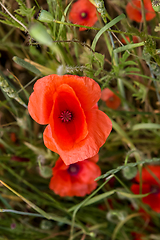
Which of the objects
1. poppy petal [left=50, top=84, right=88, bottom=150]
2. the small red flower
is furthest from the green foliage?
poppy petal [left=50, top=84, right=88, bottom=150]

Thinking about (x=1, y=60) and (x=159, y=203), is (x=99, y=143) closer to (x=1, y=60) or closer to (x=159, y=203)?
(x=159, y=203)

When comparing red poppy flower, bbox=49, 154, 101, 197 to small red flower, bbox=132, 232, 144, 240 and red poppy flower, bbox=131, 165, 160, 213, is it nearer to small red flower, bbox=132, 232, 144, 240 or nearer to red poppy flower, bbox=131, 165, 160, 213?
red poppy flower, bbox=131, 165, 160, 213

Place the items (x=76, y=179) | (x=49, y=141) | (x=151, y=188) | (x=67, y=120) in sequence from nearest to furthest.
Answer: (x=49, y=141), (x=67, y=120), (x=76, y=179), (x=151, y=188)

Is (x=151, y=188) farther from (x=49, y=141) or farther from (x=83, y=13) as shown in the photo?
(x=83, y=13)

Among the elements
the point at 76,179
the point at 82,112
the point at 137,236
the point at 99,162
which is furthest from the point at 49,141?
the point at 137,236

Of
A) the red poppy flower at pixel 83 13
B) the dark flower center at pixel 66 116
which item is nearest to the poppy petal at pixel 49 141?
the dark flower center at pixel 66 116
